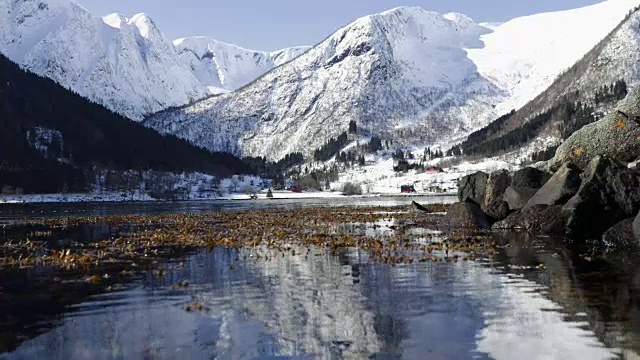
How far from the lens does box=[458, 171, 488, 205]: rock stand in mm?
59228

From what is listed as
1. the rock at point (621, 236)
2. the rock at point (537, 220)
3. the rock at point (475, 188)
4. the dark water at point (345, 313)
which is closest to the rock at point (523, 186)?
the rock at point (537, 220)

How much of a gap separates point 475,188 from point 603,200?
84.1 feet

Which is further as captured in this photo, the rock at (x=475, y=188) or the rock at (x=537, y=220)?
the rock at (x=475, y=188)

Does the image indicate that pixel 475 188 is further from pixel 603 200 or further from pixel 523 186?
pixel 603 200

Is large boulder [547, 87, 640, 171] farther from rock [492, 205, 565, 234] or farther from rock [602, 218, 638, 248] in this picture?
rock [602, 218, 638, 248]

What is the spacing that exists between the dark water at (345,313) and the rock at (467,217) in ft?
67.2

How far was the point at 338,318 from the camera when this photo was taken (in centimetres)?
1669

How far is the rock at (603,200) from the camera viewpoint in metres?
34.6

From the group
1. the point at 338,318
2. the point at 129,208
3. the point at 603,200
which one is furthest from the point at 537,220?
the point at 129,208

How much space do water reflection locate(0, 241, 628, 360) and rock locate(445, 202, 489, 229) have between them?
2182cm

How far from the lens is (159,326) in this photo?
1608 cm

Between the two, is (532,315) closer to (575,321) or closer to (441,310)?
(575,321)

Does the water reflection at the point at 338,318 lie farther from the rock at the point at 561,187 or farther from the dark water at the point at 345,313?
the rock at the point at 561,187

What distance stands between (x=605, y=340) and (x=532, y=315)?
298 centimetres
